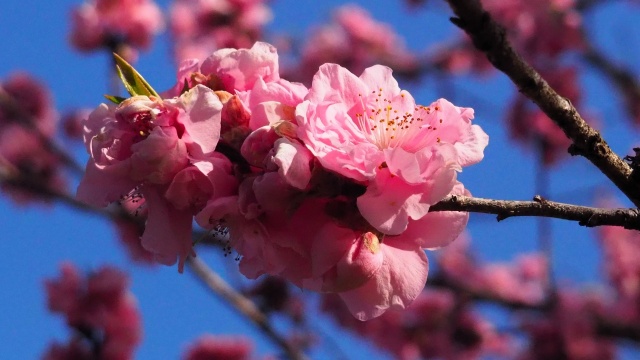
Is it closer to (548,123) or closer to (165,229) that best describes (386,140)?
(165,229)

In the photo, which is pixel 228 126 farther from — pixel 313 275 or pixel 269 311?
pixel 269 311

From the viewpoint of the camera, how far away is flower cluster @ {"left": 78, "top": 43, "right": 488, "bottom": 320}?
1151 mm

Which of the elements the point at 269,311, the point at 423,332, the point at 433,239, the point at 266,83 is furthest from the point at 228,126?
the point at 423,332

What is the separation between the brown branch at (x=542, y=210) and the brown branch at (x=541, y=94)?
3.3 inches

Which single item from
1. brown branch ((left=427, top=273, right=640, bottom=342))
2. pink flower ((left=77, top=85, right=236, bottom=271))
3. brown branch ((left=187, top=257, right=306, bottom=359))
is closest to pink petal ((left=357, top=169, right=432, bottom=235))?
Result: pink flower ((left=77, top=85, right=236, bottom=271))

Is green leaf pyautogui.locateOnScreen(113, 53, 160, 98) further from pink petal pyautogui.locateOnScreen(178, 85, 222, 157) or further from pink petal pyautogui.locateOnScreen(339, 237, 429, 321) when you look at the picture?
pink petal pyautogui.locateOnScreen(339, 237, 429, 321)

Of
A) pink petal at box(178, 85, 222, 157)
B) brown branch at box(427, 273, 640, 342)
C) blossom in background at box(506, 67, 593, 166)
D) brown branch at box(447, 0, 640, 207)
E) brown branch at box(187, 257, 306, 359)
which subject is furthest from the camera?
blossom in background at box(506, 67, 593, 166)

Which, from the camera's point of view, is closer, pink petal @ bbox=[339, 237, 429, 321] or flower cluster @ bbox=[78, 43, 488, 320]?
flower cluster @ bbox=[78, 43, 488, 320]

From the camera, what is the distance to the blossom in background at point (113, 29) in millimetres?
4848

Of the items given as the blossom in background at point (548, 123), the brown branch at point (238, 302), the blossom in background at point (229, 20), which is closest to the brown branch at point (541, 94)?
the brown branch at point (238, 302)

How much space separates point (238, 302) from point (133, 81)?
7.84ft

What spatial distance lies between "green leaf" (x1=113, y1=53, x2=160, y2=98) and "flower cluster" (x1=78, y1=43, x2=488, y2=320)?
0.05m

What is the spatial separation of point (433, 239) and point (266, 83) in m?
0.41

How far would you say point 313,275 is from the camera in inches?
47.9
